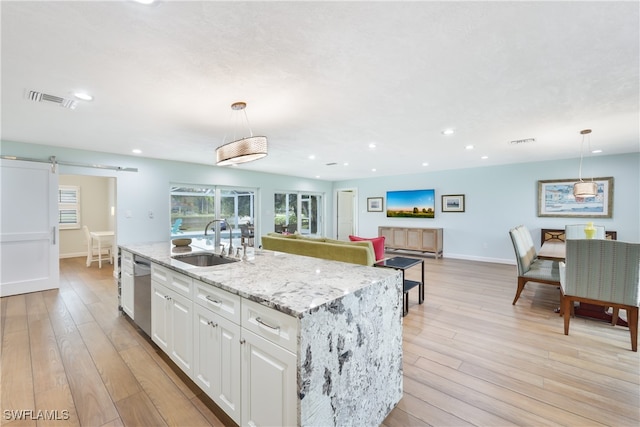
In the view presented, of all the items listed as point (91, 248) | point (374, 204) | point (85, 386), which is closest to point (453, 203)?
point (374, 204)

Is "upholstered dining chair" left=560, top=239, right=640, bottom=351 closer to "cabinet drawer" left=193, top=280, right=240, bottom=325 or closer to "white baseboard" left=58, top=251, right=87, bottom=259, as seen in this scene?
"cabinet drawer" left=193, top=280, right=240, bottom=325

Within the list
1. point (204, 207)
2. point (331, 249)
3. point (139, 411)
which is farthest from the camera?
point (204, 207)

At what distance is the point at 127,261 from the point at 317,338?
108 inches

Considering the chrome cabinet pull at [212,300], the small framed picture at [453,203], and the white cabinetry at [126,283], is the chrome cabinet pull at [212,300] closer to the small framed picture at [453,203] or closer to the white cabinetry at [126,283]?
the white cabinetry at [126,283]

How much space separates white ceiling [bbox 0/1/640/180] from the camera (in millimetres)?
1450

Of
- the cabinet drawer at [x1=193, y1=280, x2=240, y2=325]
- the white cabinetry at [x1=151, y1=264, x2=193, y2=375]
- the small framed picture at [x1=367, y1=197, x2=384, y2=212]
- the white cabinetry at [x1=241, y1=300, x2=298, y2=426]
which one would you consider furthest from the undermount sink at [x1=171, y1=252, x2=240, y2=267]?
the small framed picture at [x1=367, y1=197, x2=384, y2=212]

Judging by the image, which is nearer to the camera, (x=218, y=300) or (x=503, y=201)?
(x=218, y=300)

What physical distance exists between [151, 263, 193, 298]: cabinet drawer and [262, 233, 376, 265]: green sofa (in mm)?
1592

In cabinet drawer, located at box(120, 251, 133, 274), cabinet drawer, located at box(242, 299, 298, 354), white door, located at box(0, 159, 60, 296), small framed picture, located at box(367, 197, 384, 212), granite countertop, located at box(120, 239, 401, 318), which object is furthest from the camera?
small framed picture, located at box(367, 197, 384, 212)

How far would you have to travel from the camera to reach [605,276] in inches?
104

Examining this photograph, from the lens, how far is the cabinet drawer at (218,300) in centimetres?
151

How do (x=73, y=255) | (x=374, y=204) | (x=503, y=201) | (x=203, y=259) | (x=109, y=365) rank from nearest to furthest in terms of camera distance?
1. (x=109, y=365)
2. (x=203, y=259)
3. (x=503, y=201)
4. (x=73, y=255)
5. (x=374, y=204)

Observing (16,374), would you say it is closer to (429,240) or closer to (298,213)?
(298,213)

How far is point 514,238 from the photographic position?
11.5 ft
